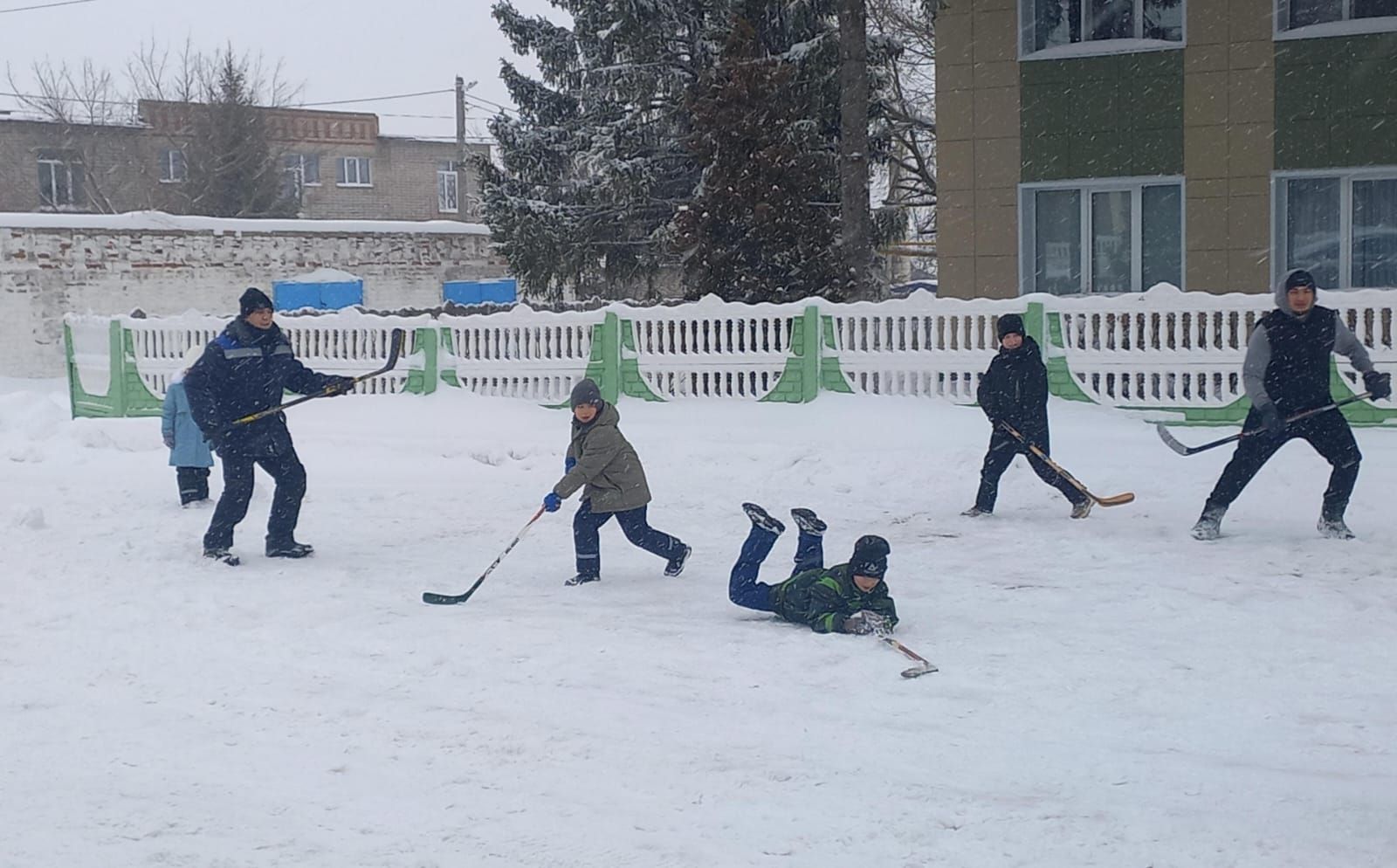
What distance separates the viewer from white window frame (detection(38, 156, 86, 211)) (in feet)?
165

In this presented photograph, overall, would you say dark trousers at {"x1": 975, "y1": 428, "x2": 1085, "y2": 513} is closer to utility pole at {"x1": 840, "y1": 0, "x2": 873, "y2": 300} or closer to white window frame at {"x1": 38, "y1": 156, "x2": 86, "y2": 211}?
utility pole at {"x1": 840, "y1": 0, "x2": 873, "y2": 300}

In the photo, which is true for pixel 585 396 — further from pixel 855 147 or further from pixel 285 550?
pixel 855 147

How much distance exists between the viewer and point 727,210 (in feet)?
71.8

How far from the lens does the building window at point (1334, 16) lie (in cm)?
1628

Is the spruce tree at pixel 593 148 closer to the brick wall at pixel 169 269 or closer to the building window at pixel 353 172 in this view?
the brick wall at pixel 169 269

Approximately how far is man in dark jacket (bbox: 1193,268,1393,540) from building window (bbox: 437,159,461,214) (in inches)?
2127

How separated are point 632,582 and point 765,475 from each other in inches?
170

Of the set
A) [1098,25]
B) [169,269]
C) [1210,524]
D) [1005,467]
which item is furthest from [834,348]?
[169,269]

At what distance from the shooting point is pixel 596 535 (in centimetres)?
904

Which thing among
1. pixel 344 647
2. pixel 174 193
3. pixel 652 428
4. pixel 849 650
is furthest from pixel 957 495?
pixel 174 193

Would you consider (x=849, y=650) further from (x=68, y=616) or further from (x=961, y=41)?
(x=961, y=41)

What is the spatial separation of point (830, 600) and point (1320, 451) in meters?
3.71

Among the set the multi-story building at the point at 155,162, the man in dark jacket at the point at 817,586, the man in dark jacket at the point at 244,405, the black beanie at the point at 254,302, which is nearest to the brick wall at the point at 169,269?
the multi-story building at the point at 155,162

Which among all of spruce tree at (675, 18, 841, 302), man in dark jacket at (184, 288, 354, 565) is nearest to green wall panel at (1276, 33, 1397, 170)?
spruce tree at (675, 18, 841, 302)
